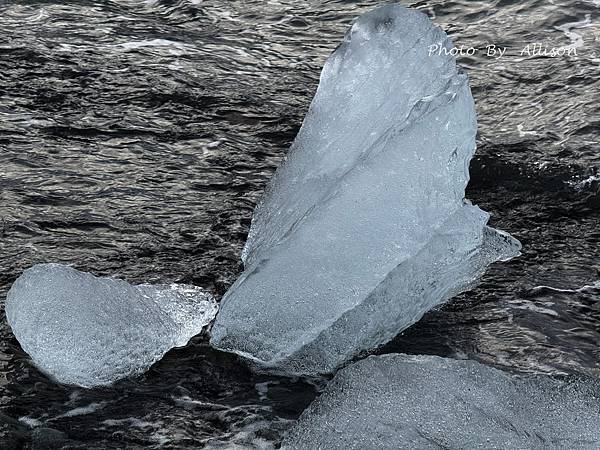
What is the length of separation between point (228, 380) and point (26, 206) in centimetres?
165

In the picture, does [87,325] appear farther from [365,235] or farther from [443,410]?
[443,410]

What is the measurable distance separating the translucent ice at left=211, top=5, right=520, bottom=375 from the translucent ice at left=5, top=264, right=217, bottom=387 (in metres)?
0.23

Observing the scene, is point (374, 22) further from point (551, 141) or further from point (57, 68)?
point (57, 68)

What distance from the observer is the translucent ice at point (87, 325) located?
148 inches

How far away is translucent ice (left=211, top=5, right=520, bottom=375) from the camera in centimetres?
385

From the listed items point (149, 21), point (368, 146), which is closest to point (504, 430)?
point (368, 146)

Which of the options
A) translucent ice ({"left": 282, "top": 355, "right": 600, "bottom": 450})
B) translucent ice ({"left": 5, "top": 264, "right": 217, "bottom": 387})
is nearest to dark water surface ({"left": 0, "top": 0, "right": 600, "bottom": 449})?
translucent ice ({"left": 5, "top": 264, "right": 217, "bottom": 387})

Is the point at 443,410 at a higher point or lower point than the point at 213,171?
lower

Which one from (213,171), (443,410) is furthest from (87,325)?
(213,171)

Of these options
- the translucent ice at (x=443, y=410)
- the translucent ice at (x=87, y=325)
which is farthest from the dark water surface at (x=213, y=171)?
the translucent ice at (x=443, y=410)

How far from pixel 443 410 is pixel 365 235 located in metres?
0.74

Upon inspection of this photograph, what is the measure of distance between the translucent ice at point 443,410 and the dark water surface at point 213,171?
21cm

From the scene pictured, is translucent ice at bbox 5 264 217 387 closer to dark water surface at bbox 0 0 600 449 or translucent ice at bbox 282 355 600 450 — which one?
dark water surface at bbox 0 0 600 449

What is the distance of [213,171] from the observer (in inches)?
213
